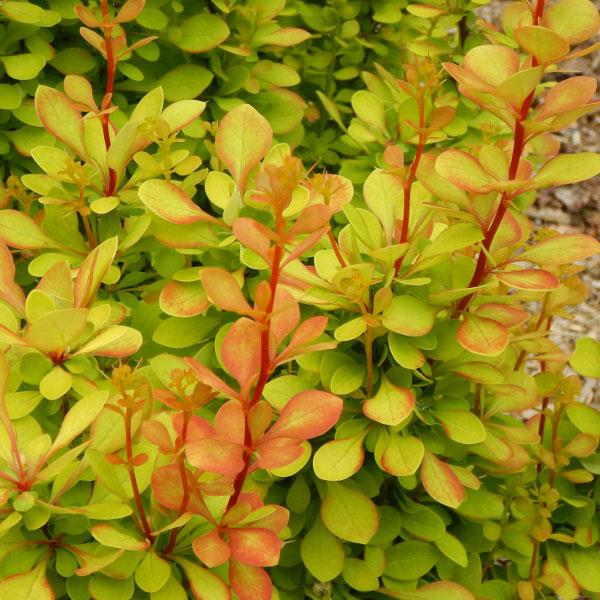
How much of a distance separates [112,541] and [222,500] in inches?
6.8

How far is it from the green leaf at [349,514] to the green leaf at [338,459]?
3.8 inches

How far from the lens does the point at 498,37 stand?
7.36ft

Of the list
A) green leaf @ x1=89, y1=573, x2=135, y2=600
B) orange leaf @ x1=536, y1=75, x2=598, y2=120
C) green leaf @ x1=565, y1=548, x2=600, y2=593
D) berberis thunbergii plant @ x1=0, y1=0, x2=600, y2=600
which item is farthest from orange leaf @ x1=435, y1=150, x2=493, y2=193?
green leaf @ x1=565, y1=548, x2=600, y2=593

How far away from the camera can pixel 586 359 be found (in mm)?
1557

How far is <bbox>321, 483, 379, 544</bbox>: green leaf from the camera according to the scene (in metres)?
1.26

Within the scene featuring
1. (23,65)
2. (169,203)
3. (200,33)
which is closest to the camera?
(169,203)

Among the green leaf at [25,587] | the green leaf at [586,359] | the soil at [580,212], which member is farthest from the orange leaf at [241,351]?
the soil at [580,212]

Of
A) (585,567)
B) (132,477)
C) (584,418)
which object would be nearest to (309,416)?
(132,477)

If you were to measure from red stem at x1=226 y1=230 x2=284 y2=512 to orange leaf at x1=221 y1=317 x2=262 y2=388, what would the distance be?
0.02 m

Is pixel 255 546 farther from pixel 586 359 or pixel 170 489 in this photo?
pixel 586 359

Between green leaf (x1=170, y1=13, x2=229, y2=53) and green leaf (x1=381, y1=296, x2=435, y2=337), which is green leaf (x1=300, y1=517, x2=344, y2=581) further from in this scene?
green leaf (x1=170, y1=13, x2=229, y2=53)

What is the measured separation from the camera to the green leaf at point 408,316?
1171mm

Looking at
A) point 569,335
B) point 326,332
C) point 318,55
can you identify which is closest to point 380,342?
point 326,332

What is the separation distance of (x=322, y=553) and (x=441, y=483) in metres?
0.22
